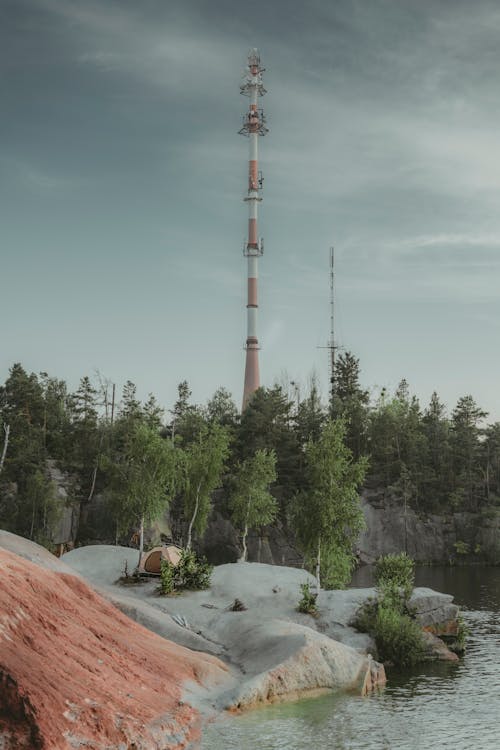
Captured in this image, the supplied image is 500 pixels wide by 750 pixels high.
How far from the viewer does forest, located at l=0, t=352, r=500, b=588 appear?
63.6 m

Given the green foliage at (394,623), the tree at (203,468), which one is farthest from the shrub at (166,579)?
the tree at (203,468)

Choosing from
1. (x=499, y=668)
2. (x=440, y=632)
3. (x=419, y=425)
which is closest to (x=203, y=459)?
(x=440, y=632)

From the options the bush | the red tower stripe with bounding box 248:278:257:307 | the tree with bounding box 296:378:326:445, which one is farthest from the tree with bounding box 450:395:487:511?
the bush

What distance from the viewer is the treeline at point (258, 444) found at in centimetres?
7938

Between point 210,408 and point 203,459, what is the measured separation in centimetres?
5885

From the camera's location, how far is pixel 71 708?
19562 millimetres

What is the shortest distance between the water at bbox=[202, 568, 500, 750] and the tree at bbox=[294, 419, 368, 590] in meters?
11.9

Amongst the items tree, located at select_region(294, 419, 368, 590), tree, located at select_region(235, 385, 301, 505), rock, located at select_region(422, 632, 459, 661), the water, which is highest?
tree, located at select_region(235, 385, 301, 505)

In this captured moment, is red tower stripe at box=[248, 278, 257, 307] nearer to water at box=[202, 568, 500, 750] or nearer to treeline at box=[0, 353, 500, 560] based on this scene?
treeline at box=[0, 353, 500, 560]

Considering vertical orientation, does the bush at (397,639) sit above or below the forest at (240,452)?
below

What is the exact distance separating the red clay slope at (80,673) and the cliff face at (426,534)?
6399cm

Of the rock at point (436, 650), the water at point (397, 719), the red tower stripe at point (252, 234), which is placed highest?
the red tower stripe at point (252, 234)

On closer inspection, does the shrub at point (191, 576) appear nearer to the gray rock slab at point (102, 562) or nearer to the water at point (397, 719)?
the gray rock slab at point (102, 562)

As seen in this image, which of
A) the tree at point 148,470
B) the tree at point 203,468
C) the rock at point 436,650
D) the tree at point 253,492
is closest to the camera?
the rock at point 436,650
